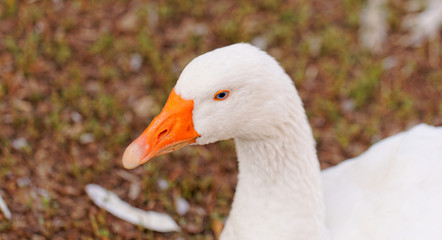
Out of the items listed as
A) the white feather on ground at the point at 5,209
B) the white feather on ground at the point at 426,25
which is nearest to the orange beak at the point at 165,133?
the white feather on ground at the point at 5,209

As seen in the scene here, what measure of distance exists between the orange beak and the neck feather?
427mm

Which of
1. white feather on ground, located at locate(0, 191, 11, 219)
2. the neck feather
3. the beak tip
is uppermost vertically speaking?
white feather on ground, located at locate(0, 191, 11, 219)

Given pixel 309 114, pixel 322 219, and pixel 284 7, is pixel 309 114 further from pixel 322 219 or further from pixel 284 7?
pixel 322 219

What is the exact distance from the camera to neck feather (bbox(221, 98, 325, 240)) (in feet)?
8.33

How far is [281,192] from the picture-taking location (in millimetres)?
2598

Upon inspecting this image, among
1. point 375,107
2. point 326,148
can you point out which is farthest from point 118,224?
point 375,107

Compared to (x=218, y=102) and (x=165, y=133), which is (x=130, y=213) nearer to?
(x=165, y=133)

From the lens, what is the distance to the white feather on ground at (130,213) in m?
3.41

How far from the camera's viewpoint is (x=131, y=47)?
473 centimetres

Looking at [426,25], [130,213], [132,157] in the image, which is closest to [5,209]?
[130,213]

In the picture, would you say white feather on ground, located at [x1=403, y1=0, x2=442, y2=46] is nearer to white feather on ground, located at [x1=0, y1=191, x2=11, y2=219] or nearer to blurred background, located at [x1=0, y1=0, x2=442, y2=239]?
blurred background, located at [x1=0, y1=0, x2=442, y2=239]

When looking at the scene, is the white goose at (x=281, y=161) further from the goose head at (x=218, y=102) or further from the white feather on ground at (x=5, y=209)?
the white feather on ground at (x=5, y=209)

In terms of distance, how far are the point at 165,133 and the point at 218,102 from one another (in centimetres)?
27

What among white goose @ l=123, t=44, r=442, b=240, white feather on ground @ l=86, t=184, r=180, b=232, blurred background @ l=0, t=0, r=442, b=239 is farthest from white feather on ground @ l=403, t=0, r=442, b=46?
white feather on ground @ l=86, t=184, r=180, b=232
